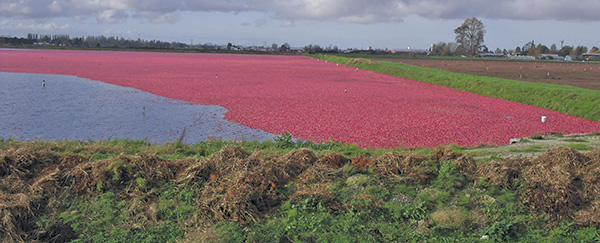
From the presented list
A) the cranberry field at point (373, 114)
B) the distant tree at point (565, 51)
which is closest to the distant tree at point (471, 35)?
the distant tree at point (565, 51)

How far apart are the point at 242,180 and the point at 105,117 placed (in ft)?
30.3

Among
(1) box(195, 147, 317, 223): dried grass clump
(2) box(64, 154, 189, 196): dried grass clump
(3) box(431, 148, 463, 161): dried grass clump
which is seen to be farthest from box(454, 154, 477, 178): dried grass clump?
(2) box(64, 154, 189, 196): dried grass clump

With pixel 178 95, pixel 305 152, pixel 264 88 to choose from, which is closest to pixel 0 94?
pixel 178 95

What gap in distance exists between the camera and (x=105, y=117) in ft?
45.1

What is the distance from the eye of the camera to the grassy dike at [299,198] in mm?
5285

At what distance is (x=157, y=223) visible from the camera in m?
5.46

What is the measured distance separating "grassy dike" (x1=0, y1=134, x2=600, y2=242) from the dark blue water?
11.4 ft

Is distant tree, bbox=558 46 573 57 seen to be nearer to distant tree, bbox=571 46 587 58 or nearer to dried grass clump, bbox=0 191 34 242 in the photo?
distant tree, bbox=571 46 587 58

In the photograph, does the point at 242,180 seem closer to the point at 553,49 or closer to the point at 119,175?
the point at 119,175

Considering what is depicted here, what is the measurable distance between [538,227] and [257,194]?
3364 millimetres

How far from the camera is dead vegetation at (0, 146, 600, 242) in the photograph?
18.1 ft

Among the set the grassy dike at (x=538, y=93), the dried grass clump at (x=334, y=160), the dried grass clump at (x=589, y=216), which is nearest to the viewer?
the dried grass clump at (x=589, y=216)

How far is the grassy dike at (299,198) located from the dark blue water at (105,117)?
11.4 ft

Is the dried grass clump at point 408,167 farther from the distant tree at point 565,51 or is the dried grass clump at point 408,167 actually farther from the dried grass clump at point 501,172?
the distant tree at point 565,51
